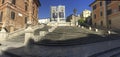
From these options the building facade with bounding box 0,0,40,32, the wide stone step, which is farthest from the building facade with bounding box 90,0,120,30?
the wide stone step

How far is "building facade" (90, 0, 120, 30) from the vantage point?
126ft

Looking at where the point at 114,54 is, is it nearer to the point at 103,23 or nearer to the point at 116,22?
the point at 116,22

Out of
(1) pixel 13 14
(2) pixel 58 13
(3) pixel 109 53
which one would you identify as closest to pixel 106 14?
(1) pixel 13 14

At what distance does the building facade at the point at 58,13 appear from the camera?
64.4m

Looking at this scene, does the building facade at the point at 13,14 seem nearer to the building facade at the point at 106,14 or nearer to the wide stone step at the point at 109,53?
the wide stone step at the point at 109,53

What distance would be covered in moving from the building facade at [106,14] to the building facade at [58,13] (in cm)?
1611

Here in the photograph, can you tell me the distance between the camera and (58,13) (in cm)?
6569

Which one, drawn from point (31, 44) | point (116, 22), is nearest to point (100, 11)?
point (116, 22)

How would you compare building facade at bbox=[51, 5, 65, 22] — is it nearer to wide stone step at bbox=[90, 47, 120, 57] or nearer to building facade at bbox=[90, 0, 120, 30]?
building facade at bbox=[90, 0, 120, 30]

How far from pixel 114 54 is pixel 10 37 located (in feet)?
43.1

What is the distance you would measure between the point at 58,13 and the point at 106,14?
25825 millimetres

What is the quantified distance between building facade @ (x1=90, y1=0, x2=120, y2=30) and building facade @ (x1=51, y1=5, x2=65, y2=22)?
16110 millimetres

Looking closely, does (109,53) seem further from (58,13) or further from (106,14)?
(58,13)

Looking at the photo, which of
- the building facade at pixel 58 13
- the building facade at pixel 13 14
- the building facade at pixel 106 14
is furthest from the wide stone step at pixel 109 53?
the building facade at pixel 58 13
